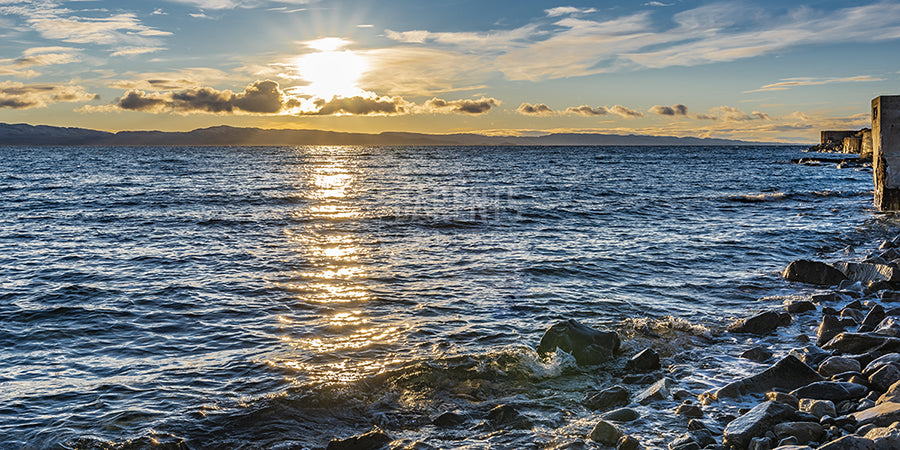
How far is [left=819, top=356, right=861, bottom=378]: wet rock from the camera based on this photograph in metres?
7.59

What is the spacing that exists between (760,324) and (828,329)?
1.05 m

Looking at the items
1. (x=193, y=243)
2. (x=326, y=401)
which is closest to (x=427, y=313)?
(x=326, y=401)

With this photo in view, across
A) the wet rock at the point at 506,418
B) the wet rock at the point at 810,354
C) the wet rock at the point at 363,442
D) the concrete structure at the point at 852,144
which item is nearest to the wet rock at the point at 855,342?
the wet rock at the point at 810,354

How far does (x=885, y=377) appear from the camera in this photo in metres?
6.89

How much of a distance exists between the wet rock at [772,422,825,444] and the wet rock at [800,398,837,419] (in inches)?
17.9

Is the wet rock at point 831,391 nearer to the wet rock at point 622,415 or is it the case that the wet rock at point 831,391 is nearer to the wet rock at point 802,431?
the wet rock at point 802,431

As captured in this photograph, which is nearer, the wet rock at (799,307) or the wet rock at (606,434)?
the wet rock at (606,434)

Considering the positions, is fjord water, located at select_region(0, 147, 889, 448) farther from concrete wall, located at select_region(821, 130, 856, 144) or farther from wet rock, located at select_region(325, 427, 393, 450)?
concrete wall, located at select_region(821, 130, 856, 144)

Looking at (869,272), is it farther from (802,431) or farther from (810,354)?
(802,431)

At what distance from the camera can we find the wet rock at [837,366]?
759 centimetres

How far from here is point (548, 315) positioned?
11.3m

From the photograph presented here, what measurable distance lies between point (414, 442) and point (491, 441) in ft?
2.81

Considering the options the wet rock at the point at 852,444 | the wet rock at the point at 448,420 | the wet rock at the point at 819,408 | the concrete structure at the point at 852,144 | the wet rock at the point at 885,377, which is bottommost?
the wet rock at the point at 448,420

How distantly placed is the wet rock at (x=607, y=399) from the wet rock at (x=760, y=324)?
3.98 metres
